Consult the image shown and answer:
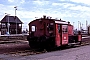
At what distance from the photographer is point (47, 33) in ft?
79.6

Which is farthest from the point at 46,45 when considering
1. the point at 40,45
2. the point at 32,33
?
the point at 32,33

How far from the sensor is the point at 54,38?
23188 millimetres

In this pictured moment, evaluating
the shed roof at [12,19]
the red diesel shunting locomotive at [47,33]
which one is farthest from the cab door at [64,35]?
the shed roof at [12,19]

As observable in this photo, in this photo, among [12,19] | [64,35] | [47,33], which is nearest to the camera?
[47,33]

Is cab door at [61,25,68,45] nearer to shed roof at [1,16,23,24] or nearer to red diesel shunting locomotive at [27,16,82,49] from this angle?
red diesel shunting locomotive at [27,16,82,49]

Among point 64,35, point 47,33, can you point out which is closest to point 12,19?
point 64,35

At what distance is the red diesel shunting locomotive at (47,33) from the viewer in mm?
23500

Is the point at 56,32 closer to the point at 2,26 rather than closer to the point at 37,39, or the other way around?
the point at 37,39

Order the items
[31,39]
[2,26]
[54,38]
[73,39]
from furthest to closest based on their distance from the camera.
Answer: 1. [2,26]
2. [73,39]
3. [31,39]
4. [54,38]

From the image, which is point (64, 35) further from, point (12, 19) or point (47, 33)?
point (12, 19)

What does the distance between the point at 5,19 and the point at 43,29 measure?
74.7m

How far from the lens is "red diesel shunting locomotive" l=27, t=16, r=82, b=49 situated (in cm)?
2350

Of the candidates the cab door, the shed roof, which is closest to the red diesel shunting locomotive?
the cab door

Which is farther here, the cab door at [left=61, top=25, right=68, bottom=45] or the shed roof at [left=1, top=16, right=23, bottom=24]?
the shed roof at [left=1, top=16, right=23, bottom=24]
